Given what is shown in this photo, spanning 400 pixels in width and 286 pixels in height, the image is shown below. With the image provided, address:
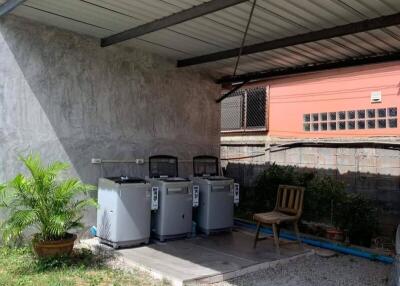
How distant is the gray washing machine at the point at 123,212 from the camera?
5.53m

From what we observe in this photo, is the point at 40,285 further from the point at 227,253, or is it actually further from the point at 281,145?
the point at 281,145

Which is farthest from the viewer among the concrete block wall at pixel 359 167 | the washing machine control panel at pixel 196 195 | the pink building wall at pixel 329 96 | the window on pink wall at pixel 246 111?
the window on pink wall at pixel 246 111

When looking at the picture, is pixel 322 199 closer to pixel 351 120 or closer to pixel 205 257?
pixel 205 257

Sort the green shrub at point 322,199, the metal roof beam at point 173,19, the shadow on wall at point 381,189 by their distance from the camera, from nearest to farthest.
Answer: the metal roof beam at point 173,19 < the green shrub at point 322,199 < the shadow on wall at point 381,189

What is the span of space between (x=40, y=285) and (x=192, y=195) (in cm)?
284

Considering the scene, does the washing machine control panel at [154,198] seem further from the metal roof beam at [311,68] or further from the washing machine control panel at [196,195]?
the metal roof beam at [311,68]

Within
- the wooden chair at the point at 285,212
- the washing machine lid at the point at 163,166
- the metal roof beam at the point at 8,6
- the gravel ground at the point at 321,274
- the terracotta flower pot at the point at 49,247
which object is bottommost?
the gravel ground at the point at 321,274

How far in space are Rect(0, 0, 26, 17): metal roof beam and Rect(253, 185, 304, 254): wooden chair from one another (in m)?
4.18

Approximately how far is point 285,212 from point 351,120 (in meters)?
3.96

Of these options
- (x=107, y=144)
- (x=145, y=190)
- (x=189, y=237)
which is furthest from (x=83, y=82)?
(x=189, y=237)

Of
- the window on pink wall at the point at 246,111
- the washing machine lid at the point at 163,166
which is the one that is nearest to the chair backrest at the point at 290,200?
the washing machine lid at the point at 163,166

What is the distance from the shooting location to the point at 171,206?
607 cm

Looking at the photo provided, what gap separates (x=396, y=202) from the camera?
24.0ft

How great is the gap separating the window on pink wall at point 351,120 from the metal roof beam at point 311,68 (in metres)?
2.52
